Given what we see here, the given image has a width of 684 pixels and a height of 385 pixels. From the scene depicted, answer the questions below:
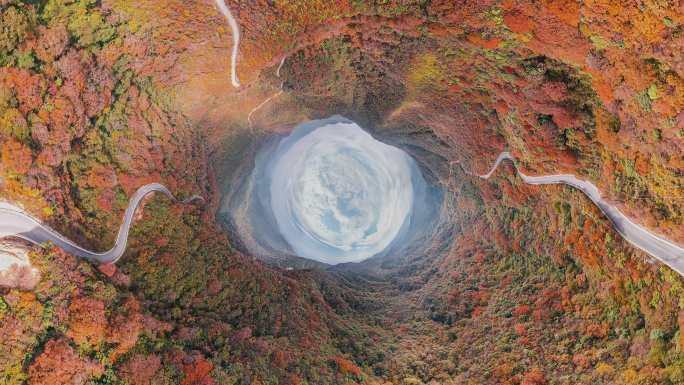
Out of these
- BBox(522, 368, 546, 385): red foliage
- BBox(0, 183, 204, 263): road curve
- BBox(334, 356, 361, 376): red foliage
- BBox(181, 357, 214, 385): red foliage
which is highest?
BBox(522, 368, 546, 385): red foliage

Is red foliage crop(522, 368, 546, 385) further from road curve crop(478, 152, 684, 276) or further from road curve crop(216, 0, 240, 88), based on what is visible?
road curve crop(216, 0, 240, 88)

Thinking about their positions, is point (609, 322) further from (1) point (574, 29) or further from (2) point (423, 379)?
(1) point (574, 29)

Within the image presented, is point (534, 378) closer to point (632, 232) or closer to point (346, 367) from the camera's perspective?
point (632, 232)

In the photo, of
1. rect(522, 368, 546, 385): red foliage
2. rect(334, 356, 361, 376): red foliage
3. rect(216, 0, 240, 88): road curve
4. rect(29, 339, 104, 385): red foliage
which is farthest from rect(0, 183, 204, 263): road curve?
rect(522, 368, 546, 385): red foliage

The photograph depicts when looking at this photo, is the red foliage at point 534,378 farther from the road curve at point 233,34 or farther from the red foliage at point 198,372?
the road curve at point 233,34

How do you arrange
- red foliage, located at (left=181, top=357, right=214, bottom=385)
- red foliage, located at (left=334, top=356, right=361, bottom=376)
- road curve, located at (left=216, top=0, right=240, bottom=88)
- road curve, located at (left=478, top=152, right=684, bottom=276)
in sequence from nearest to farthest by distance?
road curve, located at (left=478, top=152, right=684, bottom=276) → red foliage, located at (left=181, top=357, right=214, bottom=385) → road curve, located at (left=216, top=0, right=240, bottom=88) → red foliage, located at (left=334, top=356, right=361, bottom=376)
